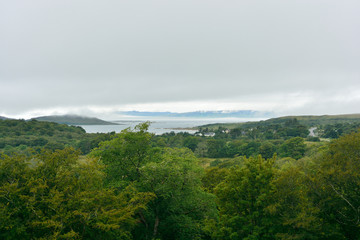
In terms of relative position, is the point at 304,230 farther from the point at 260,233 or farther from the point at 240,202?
the point at 240,202

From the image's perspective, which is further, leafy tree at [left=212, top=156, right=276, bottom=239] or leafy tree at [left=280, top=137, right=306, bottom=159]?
leafy tree at [left=280, top=137, right=306, bottom=159]

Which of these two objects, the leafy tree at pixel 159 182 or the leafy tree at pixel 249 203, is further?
the leafy tree at pixel 159 182

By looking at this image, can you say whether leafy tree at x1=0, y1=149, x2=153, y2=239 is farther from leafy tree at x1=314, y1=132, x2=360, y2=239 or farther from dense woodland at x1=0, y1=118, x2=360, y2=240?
leafy tree at x1=314, y1=132, x2=360, y2=239

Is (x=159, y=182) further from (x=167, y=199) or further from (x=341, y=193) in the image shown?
(x=341, y=193)

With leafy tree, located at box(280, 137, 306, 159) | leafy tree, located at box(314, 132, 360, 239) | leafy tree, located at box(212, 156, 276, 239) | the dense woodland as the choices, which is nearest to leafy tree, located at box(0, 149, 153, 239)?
the dense woodland

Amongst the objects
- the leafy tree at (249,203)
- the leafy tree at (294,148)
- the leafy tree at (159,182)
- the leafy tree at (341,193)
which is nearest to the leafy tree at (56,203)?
the leafy tree at (159,182)

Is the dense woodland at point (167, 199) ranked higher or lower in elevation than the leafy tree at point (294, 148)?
higher

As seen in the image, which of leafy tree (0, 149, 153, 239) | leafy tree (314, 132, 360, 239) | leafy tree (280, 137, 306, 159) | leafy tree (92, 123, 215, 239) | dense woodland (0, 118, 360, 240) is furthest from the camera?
leafy tree (280, 137, 306, 159)

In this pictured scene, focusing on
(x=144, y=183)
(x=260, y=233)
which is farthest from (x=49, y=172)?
(x=260, y=233)

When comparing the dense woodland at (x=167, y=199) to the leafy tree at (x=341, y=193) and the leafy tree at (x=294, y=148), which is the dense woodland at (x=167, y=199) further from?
the leafy tree at (x=294, y=148)

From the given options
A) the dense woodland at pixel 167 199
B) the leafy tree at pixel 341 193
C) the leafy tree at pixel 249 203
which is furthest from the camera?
the leafy tree at pixel 249 203

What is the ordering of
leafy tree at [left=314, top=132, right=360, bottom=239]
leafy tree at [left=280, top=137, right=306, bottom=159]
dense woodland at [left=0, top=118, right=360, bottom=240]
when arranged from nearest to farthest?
dense woodland at [left=0, top=118, right=360, bottom=240], leafy tree at [left=314, top=132, right=360, bottom=239], leafy tree at [left=280, top=137, right=306, bottom=159]

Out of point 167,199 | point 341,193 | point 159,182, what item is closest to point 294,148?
point 341,193

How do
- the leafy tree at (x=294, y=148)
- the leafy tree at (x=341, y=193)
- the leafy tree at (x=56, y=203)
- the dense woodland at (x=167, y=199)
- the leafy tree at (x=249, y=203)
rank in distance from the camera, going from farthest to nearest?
the leafy tree at (x=294, y=148)
the leafy tree at (x=249, y=203)
the leafy tree at (x=341, y=193)
the dense woodland at (x=167, y=199)
the leafy tree at (x=56, y=203)
